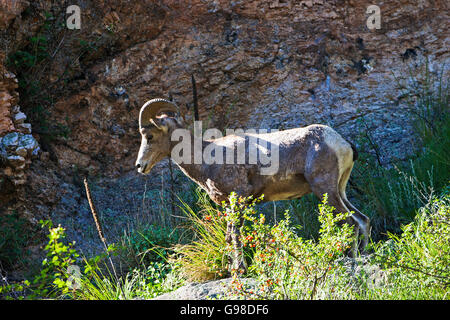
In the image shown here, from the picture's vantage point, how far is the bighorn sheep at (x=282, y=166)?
7148 mm

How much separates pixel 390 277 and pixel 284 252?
3.78 feet

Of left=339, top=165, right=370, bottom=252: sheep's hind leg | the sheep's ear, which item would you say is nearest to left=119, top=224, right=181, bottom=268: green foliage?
the sheep's ear

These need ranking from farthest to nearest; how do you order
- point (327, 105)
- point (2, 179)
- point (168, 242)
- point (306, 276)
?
point (327, 105) → point (2, 179) → point (168, 242) → point (306, 276)

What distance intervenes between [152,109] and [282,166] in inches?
71.4

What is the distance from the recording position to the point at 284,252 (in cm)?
589

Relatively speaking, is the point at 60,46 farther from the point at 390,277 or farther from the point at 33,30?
the point at 390,277

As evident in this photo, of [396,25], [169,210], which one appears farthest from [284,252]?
[396,25]

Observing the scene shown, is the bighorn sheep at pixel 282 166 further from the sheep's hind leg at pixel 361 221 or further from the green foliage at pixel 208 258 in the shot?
the green foliage at pixel 208 258

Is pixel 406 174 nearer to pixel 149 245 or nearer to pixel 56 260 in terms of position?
pixel 149 245

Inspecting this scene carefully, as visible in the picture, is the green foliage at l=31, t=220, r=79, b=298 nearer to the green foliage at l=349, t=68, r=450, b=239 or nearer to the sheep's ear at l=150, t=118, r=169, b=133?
the sheep's ear at l=150, t=118, r=169, b=133

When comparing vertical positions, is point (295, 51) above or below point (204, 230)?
above

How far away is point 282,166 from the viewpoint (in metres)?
7.38

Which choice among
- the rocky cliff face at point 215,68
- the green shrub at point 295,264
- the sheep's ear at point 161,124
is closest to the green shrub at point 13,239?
the rocky cliff face at point 215,68

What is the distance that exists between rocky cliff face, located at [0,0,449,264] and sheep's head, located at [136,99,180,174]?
3.16m
